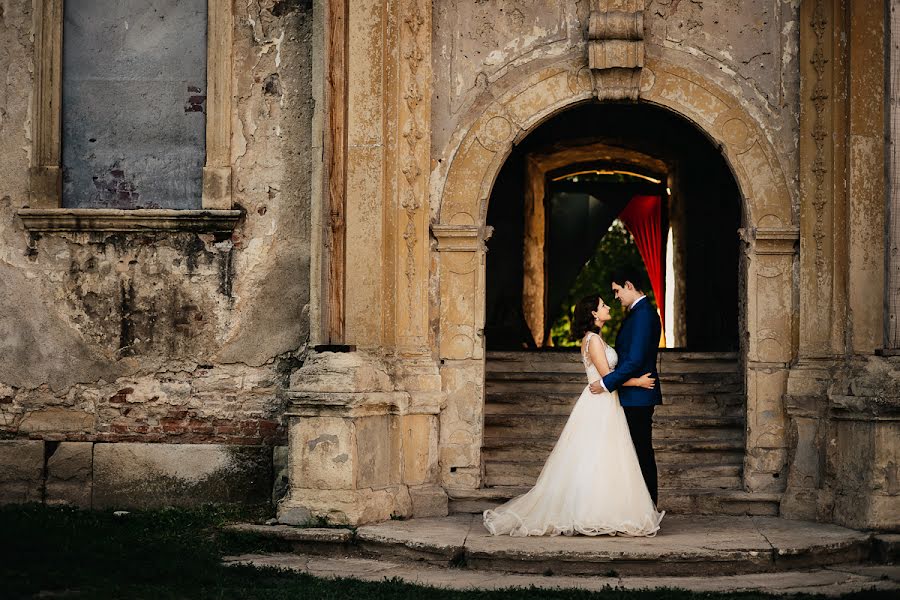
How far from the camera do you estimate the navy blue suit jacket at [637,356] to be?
317 inches

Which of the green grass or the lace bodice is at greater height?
the lace bodice

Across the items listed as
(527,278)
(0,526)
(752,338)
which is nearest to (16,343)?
(0,526)

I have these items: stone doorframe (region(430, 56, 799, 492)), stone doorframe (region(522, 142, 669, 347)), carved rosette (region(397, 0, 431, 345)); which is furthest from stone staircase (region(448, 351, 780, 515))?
stone doorframe (region(522, 142, 669, 347))

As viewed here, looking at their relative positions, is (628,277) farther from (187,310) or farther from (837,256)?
(187,310)

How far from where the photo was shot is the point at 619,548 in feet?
24.0

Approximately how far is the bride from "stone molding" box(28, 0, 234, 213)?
2.99 meters

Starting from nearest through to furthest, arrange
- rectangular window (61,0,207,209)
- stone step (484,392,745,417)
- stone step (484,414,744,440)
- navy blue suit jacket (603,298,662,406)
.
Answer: navy blue suit jacket (603,298,662,406), rectangular window (61,0,207,209), stone step (484,414,744,440), stone step (484,392,745,417)

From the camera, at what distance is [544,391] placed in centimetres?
1059

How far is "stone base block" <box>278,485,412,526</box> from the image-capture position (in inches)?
319

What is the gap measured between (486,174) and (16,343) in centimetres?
372

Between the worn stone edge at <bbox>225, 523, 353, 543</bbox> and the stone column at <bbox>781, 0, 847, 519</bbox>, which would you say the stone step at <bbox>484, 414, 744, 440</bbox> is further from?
the worn stone edge at <bbox>225, 523, 353, 543</bbox>

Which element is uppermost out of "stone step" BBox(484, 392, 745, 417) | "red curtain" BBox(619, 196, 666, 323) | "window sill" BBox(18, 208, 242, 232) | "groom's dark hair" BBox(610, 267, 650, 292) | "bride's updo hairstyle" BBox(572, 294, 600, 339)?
"red curtain" BBox(619, 196, 666, 323)

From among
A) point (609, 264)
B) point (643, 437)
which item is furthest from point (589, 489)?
point (609, 264)

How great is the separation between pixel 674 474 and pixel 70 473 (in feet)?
14.6
